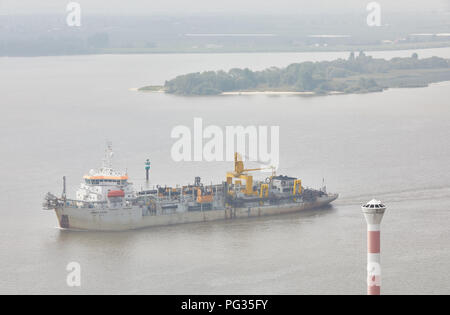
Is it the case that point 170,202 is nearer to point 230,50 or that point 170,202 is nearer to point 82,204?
point 82,204

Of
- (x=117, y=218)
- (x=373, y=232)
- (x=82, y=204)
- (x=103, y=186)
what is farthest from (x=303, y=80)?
(x=373, y=232)

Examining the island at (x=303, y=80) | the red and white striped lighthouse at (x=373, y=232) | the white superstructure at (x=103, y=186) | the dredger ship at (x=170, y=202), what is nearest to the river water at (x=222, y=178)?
the dredger ship at (x=170, y=202)

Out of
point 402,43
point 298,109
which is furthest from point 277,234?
point 402,43

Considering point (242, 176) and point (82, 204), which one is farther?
point (242, 176)

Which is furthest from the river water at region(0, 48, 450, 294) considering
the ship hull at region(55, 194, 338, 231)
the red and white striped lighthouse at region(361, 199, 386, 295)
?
the red and white striped lighthouse at region(361, 199, 386, 295)

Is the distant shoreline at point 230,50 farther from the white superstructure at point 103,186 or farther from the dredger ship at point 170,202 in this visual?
the white superstructure at point 103,186
